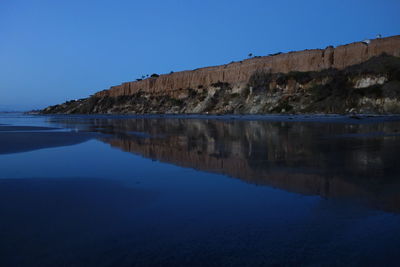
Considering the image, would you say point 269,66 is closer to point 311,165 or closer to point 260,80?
point 260,80

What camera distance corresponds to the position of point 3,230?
13.4 feet

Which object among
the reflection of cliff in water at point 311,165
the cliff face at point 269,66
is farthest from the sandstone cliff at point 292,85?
the reflection of cliff in water at point 311,165

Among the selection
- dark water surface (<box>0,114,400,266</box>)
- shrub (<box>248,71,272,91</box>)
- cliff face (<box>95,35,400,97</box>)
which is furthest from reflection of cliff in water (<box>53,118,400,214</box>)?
shrub (<box>248,71,272,91</box>)

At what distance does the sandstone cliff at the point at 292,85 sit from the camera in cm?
4238

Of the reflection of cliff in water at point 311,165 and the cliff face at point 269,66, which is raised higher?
the cliff face at point 269,66

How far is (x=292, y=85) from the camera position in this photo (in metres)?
54.0

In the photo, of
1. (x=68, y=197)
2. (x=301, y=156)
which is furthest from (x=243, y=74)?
(x=68, y=197)

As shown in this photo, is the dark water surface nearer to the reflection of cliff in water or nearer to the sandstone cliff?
the reflection of cliff in water

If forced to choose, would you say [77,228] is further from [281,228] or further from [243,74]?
→ [243,74]

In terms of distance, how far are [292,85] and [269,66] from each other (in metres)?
→ 10.6

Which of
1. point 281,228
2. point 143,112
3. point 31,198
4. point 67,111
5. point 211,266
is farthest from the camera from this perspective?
point 67,111

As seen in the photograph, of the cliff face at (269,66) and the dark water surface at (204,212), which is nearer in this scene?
the dark water surface at (204,212)

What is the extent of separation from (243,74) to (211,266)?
66.3 meters

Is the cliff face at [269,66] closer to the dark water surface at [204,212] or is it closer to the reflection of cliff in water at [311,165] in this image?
the reflection of cliff in water at [311,165]
